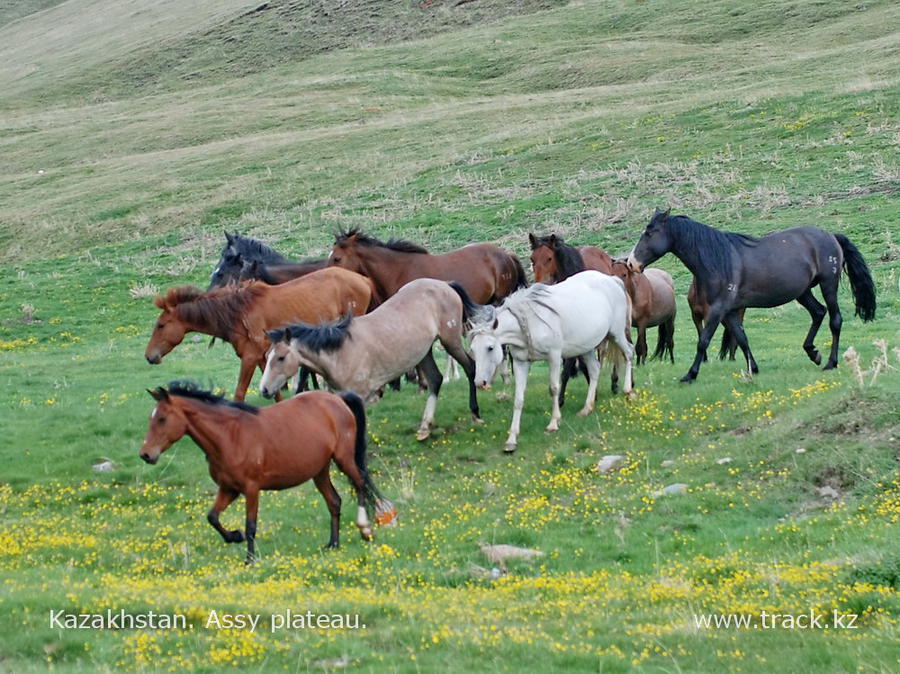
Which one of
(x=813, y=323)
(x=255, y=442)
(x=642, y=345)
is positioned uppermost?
(x=255, y=442)

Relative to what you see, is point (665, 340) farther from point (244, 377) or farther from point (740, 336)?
point (244, 377)

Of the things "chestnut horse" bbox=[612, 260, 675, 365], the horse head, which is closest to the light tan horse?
the horse head

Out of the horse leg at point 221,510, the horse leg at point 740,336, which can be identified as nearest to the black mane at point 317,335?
the horse leg at point 221,510

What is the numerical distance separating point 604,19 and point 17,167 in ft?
138

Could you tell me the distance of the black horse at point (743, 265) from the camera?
15.4 metres

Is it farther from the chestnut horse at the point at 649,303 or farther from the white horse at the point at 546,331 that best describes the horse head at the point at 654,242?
the chestnut horse at the point at 649,303

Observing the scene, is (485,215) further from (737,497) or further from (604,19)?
(604,19)

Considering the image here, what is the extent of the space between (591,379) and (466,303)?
2.11 meters

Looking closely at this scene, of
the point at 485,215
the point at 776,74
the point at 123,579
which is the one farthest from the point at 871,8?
the point at 123,579

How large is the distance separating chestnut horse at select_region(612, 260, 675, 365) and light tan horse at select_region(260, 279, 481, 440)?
Answer: 3.42 m

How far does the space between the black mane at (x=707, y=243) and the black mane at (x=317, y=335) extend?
5488mm

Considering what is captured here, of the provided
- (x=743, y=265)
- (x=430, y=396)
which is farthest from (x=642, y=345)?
(x=430, y=396)

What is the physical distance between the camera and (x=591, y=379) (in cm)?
1491

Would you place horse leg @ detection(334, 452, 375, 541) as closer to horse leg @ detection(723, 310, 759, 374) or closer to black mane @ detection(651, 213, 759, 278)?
horse leg @ detection(723, 310, 759, 374)
